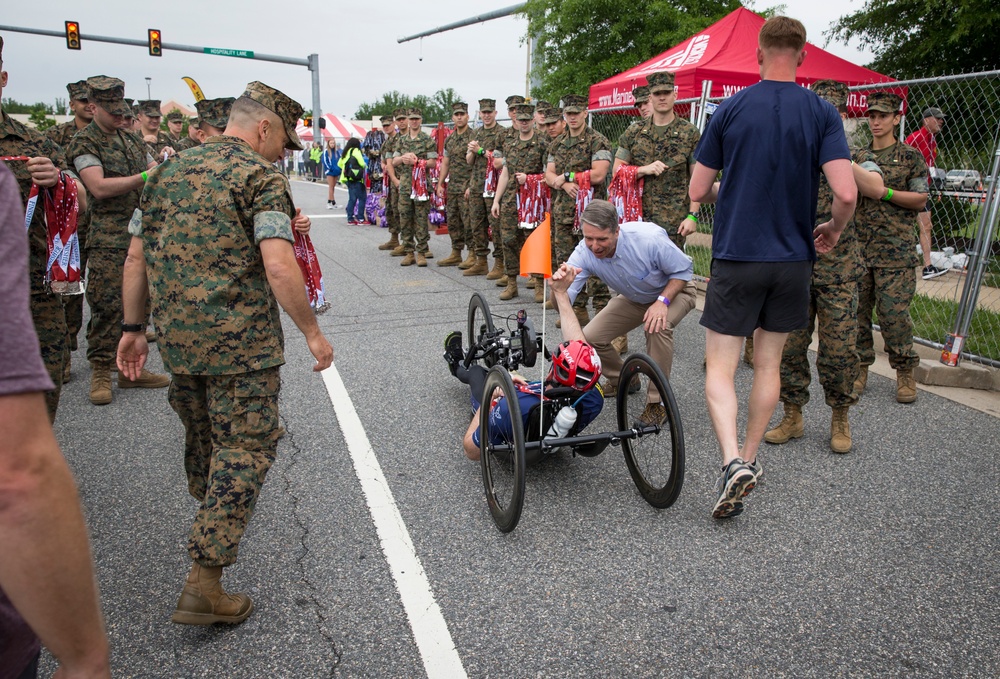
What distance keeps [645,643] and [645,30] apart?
19582 mm

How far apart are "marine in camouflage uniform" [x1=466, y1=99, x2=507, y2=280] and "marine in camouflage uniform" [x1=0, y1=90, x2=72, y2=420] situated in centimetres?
664

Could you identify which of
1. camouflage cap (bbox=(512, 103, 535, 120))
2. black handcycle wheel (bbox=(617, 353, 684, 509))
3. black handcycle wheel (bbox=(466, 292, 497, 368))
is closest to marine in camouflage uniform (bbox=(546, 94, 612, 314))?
camouflage cap (bbox=(512, 103, 535, 120))

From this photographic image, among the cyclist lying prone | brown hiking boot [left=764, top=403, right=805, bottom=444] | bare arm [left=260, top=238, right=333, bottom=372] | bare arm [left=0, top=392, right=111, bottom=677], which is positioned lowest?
brown hiking boot [left=764, top=403, right=805, bottom=444]

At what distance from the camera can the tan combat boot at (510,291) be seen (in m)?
9.10

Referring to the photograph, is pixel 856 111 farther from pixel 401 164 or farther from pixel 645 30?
pixel 645 30

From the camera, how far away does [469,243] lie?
11.0 meters

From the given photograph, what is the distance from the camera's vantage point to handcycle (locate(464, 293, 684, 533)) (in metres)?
3.31

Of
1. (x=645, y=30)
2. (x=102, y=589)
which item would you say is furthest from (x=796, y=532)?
(x=645, y=30)

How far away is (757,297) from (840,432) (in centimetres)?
148

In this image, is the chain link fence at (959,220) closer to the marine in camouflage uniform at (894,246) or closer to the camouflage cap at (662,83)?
the marine in camouflage uniform at (894,246)

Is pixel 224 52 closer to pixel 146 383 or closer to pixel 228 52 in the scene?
pixel 228 52

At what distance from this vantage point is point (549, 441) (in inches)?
138

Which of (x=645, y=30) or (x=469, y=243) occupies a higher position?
→ (x=645, y=30)

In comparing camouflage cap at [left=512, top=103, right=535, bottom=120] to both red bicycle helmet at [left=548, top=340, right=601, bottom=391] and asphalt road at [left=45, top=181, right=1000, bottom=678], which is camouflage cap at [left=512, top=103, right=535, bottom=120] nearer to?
asphalt road at [left=45, top=181, right=1000, bottom=678]
